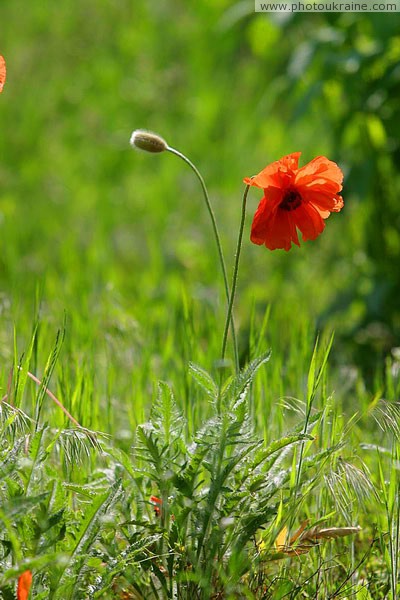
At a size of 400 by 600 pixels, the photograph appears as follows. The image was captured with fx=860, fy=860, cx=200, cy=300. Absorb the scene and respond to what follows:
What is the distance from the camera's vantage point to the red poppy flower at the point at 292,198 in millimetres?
1423

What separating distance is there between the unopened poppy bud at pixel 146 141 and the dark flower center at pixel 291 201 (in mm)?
274

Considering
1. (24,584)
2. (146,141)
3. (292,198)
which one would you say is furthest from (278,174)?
(24,584)

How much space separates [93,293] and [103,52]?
3345 millimetres

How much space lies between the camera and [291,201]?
1.46 meters

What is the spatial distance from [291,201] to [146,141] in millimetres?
312

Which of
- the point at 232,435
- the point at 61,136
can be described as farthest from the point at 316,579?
the point at 61,136

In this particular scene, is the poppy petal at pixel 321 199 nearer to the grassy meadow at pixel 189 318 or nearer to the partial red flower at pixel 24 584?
the grassy meadow at pixel 189 318

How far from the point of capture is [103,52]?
5.95 metres

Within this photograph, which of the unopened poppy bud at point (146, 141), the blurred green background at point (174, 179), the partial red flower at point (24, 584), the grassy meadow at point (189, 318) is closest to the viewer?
the partial red flower at point (24, 584)

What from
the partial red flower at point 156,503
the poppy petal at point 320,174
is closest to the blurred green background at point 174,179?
the partial red flower at point 156,503

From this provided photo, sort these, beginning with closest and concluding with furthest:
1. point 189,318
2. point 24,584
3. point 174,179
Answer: point 24,584
point 189,318
point 174,179

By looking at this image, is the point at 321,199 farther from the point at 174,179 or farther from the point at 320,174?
the point at 174,179

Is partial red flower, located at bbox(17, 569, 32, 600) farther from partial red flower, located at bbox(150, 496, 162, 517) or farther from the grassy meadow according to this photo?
partial red flower, located at bbox(150, 496, 162, 517)

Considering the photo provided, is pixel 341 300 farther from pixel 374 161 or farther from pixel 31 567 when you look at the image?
pixel 31 567
